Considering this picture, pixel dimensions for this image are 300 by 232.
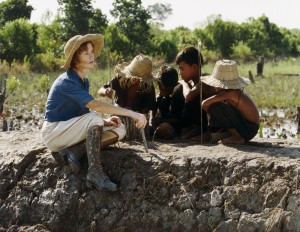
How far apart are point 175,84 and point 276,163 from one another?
4.36 ft

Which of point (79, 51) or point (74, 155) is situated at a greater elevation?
point (79, 51)

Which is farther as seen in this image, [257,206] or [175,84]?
[175,84]

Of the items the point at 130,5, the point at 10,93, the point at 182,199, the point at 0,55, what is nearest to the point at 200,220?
the point at 182,199

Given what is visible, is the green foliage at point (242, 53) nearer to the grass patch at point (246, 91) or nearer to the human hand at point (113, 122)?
the grass patch at point (246, 91)

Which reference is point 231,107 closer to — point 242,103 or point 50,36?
point 242,103

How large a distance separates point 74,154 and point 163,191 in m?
0.66

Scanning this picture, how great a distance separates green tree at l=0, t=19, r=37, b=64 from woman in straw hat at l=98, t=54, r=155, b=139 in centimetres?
1536

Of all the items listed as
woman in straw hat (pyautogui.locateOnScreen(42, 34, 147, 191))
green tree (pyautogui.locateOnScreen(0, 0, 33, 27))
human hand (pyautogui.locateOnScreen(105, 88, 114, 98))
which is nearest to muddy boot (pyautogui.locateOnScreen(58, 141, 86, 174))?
woman in straw hat (pyautogui.locateOnScreen(42, 34, 147, 191))

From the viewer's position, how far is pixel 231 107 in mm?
4328

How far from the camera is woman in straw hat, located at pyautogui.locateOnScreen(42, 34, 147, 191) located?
394 centimetres

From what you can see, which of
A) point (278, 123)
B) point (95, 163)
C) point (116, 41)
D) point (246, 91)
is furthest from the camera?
point (116, 41)

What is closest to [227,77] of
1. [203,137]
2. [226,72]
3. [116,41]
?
[226,72]

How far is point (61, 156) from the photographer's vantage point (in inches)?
165

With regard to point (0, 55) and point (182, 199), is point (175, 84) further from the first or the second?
point (0, 55)
